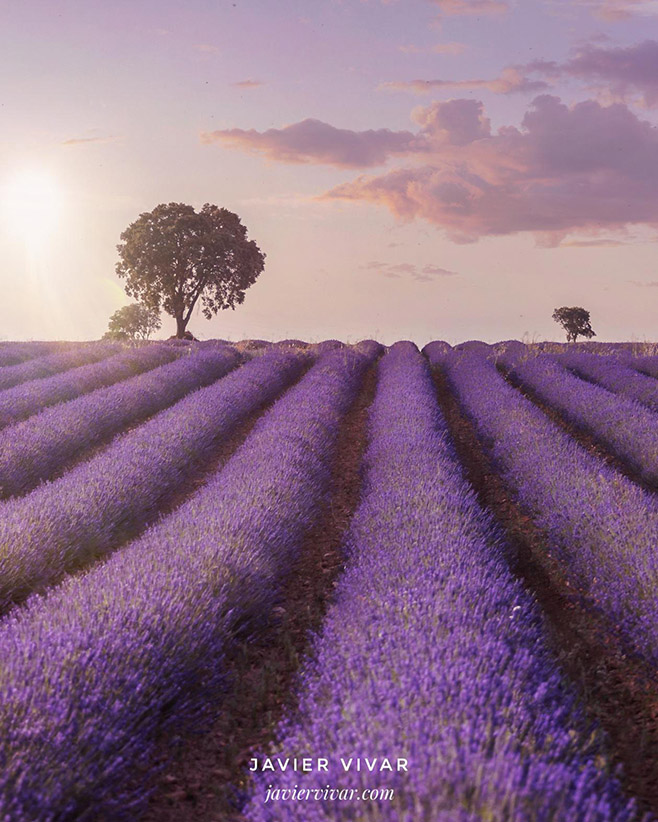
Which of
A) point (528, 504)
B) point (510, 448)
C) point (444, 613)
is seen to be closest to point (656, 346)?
point (510, 448)

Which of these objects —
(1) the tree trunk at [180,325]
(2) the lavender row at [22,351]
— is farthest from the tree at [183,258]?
(2) the lavender row at [22,351]

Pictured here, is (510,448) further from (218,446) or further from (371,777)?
(371,777)

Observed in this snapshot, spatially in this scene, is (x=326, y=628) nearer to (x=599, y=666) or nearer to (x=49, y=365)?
(x=599, y=666)

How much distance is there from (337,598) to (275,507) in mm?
1207

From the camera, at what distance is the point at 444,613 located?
9.37ft

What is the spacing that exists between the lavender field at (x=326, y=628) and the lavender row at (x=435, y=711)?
1 centimetres

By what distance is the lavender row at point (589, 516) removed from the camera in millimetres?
3861

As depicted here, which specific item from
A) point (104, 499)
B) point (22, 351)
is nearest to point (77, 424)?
point (104, 499)

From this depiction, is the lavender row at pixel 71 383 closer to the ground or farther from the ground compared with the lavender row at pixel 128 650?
farther from the ground

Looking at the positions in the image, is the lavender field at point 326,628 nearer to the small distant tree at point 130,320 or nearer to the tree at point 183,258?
the tree at point 183,258

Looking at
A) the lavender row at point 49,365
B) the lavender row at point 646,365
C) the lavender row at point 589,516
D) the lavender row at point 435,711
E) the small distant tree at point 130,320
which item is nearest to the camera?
the lavender row at point 435,711

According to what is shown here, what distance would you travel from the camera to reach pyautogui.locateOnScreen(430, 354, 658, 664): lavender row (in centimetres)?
386

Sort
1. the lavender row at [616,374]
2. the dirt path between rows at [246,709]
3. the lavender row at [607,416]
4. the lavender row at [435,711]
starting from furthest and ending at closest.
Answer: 1. the lavender row at [616,374]
2. the lavender row at [607,416]
3. the dirt path between rows at [246,709]
4. the lavender row at [435,711]

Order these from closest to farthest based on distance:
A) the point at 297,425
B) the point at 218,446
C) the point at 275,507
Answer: the point at 275,507 → the point at 297,425 → the point at 218,446
